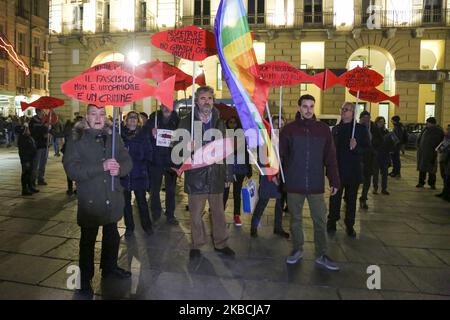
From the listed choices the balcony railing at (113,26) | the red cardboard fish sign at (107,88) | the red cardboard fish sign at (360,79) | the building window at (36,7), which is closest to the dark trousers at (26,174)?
the red cardboard fish sign at (107,88)

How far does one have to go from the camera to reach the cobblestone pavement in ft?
13.0

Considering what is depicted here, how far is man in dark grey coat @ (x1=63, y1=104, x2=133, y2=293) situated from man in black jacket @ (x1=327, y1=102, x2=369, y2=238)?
3.56 meters

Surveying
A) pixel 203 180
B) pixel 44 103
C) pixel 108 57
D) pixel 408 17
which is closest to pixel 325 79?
pixel 203 180

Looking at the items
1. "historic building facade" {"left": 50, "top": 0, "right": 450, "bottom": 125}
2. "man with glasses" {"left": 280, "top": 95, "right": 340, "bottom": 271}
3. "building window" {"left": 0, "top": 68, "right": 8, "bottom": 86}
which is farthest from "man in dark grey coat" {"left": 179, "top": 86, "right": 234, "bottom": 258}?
"building window" {"left": 0, "top": 68, "right": 8, "bottom": 86}

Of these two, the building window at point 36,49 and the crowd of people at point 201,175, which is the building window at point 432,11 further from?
the building window at point 36,49

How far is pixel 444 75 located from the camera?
11797 mm

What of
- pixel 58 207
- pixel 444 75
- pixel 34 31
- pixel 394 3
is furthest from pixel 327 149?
pixel 34 31

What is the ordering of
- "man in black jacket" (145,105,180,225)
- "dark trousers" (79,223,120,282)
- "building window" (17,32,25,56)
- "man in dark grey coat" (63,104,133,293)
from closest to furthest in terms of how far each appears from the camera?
"man in dark grey coat" (63,104,133,293) < "dark trousers" (79,223,120,282) < "man in black jacket" (145,105,180,225) < "building window" (17,32,25,56)

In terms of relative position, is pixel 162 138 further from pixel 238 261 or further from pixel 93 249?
pixel 93 249

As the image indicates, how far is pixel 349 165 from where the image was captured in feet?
20.7

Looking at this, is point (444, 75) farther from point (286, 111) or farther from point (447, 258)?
point (286, 111)

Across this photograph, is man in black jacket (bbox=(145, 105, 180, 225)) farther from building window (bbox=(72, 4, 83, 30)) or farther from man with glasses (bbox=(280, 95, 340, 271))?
building window (bbox=(72, 4, 83, 30))
